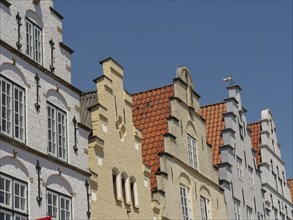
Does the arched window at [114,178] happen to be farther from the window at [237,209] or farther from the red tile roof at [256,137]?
the red tile roof at [256,137]

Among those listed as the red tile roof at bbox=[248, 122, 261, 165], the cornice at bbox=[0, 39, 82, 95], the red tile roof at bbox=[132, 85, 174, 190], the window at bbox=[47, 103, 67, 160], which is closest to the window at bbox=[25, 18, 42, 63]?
the cornice at bbox=[0, 39, 82, 95]

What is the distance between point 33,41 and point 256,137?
20963mm

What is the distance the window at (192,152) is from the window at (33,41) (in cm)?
951

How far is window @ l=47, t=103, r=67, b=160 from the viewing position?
19.3m

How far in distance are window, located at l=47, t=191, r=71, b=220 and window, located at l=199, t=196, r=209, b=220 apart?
9.13 m

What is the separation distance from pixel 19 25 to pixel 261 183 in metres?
19.8

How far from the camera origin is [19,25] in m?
19.1

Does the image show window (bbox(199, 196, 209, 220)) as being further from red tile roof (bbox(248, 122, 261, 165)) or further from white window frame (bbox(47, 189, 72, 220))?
red tile roof (bbox(248, 122, 261, 165))

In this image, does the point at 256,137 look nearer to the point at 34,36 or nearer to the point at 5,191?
the point at 34,36

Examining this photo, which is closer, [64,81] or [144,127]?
[64,81]

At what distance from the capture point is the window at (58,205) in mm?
18547

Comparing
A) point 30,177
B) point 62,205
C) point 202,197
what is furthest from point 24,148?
point 202,197

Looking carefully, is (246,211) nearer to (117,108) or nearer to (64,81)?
(117,108)

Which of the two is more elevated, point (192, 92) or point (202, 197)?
point (192, 92)
